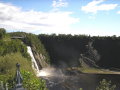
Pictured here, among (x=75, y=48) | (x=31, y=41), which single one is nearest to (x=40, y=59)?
(x=31, y=41)

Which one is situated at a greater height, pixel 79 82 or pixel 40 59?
pixel 40 59

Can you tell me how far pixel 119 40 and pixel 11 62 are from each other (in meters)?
32.3

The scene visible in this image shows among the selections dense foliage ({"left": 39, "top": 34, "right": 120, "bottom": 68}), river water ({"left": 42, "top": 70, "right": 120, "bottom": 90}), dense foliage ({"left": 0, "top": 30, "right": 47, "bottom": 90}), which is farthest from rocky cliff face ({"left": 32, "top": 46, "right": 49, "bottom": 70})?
dense foliage ({"left": 0, "top": 30, "right": 47, "bottom": 90})

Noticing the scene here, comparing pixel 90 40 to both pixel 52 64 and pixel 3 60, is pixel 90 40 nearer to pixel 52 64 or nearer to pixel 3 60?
pixel 52 64

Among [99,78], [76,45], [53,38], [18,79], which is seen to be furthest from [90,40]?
[18,79]

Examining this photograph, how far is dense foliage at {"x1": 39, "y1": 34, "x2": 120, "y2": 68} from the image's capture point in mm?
49219

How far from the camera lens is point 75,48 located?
173 ft

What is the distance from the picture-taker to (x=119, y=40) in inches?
1959

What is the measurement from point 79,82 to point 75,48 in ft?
64.5

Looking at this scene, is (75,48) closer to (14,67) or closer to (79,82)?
(79,82)

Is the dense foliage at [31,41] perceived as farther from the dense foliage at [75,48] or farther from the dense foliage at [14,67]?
the dense foliage at [14,67]

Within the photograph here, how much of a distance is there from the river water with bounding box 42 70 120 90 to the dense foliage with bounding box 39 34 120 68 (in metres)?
10.3

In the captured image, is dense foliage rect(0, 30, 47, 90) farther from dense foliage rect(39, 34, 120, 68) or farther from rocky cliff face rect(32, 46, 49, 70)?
dense foliage rect(39, 34, 120, 68)

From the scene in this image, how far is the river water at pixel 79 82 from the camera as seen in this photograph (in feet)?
98.0
